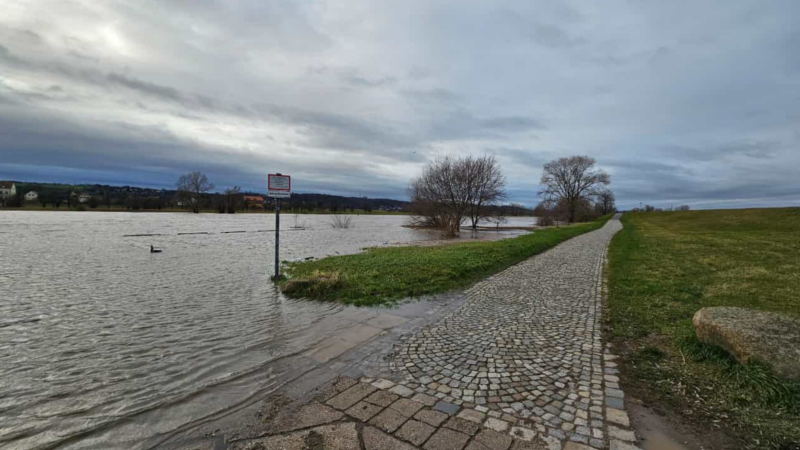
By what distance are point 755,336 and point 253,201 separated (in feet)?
328

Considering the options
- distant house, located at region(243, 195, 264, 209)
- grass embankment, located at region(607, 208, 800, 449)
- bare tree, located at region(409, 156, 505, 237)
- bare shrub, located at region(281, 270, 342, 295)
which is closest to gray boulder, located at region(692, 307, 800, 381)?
grass embankment, located at region(607, 208, 800, 449)

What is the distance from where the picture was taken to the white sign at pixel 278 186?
9.02m

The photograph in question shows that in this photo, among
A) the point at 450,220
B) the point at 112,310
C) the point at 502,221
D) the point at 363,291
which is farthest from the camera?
the point at 502,221

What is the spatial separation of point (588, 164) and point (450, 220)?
33983 millimetres

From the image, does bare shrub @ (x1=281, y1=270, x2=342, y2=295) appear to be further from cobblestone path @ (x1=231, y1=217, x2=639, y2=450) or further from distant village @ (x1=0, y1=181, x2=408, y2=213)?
distant village @ (x1=0, y1=181, x2=408, y2=213)

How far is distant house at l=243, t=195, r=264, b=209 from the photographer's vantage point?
3558 inches

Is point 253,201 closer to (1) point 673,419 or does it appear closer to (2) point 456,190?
(2) point 456,190

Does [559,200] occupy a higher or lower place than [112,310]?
higher

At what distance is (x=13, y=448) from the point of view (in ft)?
9.70

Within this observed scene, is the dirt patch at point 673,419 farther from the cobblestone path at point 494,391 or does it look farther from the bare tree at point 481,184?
the bare tree at point 481,184

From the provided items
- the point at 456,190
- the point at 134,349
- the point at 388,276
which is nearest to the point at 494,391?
the point at 134,349

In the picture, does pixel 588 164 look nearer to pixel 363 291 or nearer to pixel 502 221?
pixel 502 221

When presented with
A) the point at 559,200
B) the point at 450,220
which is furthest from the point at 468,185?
the point at 559,200

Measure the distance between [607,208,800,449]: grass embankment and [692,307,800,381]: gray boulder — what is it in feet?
0.40
